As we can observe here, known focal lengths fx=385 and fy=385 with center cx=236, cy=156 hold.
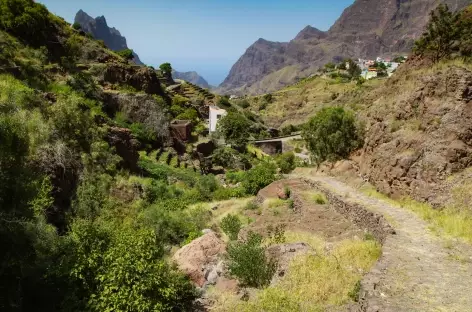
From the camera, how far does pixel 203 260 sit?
11.6 meters

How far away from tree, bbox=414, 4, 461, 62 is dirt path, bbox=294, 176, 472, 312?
1085cm

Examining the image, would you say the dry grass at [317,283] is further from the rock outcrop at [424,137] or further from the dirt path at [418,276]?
the rock outcrop at [424,137]

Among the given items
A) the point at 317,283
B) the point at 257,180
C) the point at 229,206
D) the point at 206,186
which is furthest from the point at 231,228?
the point at 257,180

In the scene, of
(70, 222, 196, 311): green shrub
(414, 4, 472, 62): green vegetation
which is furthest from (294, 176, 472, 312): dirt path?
(414, 4, 472, 62): green vegetation

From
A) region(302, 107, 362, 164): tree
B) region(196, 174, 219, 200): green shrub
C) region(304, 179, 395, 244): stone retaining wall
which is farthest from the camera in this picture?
region(196, 174, 219, 200): green shrub

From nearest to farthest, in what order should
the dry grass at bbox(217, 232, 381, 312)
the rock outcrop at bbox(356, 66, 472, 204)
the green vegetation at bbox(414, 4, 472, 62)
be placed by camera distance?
1. the dry grass at bbox(217, 232, 381, 312)
2. the rock outcrop at bbox(356, 66, 472, 204)
3. the green vegetation at bbox(414, 4, 472, 62)

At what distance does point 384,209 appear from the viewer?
14.4 m

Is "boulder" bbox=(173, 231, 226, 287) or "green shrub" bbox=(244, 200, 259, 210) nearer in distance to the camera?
"boulder" bbox=(173, 231, 226, 287)

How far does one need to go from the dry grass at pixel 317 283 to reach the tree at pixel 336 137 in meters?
12.1

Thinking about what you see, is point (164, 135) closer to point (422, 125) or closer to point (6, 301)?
point (422, 125)

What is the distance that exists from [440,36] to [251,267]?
16.9 meters

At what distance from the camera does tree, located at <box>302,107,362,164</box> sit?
2228cm

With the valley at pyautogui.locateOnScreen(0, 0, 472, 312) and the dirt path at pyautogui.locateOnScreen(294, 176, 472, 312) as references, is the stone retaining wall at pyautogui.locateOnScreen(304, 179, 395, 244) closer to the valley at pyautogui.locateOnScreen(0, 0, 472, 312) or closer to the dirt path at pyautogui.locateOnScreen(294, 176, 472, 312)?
the valley at pyautogui.locateOnScreen(0, 0, 472, 312)

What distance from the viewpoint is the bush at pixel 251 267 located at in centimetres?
958
